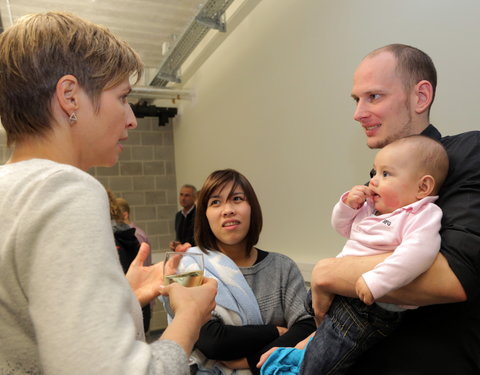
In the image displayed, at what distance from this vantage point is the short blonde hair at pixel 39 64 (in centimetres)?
83

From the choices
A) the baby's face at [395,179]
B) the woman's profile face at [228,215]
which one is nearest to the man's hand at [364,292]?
the baby's face at [395,179]

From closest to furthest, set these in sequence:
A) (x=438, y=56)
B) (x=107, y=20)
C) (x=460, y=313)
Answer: (x=460, y=313) < (x=438, y=56) < (x=107, y=20)

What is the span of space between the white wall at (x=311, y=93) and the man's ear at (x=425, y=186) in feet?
3.94

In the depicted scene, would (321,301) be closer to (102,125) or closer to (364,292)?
(364,292)

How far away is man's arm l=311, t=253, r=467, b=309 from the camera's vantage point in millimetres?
1023

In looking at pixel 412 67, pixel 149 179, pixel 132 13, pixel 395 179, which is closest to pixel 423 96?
pixel 412 67

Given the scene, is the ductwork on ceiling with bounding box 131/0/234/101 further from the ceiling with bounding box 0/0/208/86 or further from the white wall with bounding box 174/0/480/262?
the white wall with bounding box 174/0/480/262

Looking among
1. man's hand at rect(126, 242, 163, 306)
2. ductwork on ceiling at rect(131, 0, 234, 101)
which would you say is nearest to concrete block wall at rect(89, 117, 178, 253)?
ductwork on ceiling at rect(131, 0, 234, 101)

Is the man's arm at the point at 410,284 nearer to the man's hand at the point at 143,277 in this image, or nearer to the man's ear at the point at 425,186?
the man's ear at the point at 425,186

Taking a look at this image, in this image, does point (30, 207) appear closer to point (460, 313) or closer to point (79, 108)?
point (79, 108)

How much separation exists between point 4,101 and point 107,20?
4.83 metres

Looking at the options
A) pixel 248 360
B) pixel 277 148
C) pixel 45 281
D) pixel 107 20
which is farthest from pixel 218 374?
pixel 107 20

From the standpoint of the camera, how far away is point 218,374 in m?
1.76

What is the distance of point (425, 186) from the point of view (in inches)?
46.8
